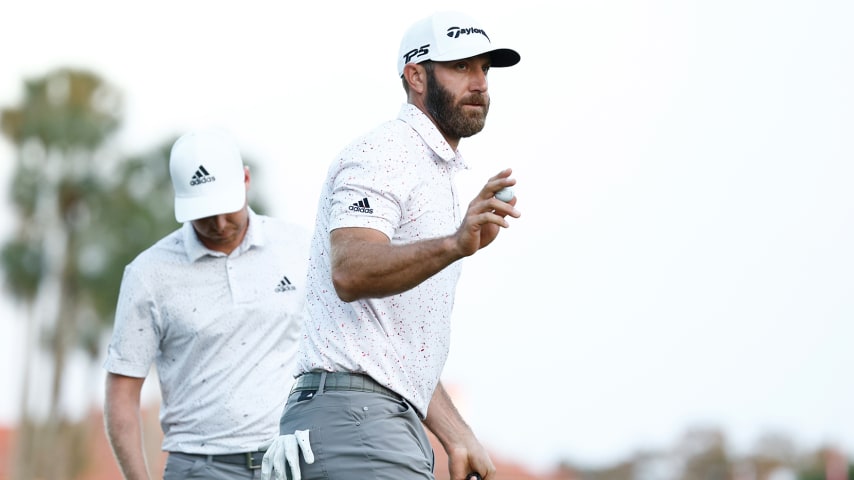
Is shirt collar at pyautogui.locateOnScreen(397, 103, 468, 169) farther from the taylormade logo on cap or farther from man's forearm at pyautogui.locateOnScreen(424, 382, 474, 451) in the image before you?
man's forearm at pyautogui.locateOnScreen(424, 382, 474, 451)

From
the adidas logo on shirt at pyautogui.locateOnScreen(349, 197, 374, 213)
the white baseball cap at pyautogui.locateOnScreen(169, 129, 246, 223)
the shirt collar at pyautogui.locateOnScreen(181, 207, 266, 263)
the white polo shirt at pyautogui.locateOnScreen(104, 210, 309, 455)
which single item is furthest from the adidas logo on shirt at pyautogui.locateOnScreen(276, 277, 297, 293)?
the adidas logo on shirt at pyautogui.locateOnScreen(349, 197, 374, 213)

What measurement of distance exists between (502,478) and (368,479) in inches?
→ 1598

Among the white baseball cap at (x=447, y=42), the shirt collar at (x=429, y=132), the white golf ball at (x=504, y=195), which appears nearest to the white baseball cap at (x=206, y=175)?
the white baseball cap at (x=447, y=42)

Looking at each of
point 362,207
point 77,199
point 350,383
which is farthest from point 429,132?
point 77,199

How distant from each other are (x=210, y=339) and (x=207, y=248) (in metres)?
0.45

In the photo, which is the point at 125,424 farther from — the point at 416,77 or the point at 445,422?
the point at 416,77

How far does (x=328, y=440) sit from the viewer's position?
4457 millimetres

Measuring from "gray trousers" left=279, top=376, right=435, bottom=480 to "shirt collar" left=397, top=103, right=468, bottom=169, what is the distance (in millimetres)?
820

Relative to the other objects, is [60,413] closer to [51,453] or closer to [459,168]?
[51,453]

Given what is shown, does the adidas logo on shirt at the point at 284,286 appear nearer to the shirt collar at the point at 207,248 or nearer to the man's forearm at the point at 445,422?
the shirt collar at the point at 207,248

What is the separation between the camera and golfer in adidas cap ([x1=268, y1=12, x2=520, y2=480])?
4270mm

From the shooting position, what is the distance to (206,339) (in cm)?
644

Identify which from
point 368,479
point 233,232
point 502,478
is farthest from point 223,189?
point 502,478

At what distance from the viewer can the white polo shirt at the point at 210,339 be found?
6.39m
